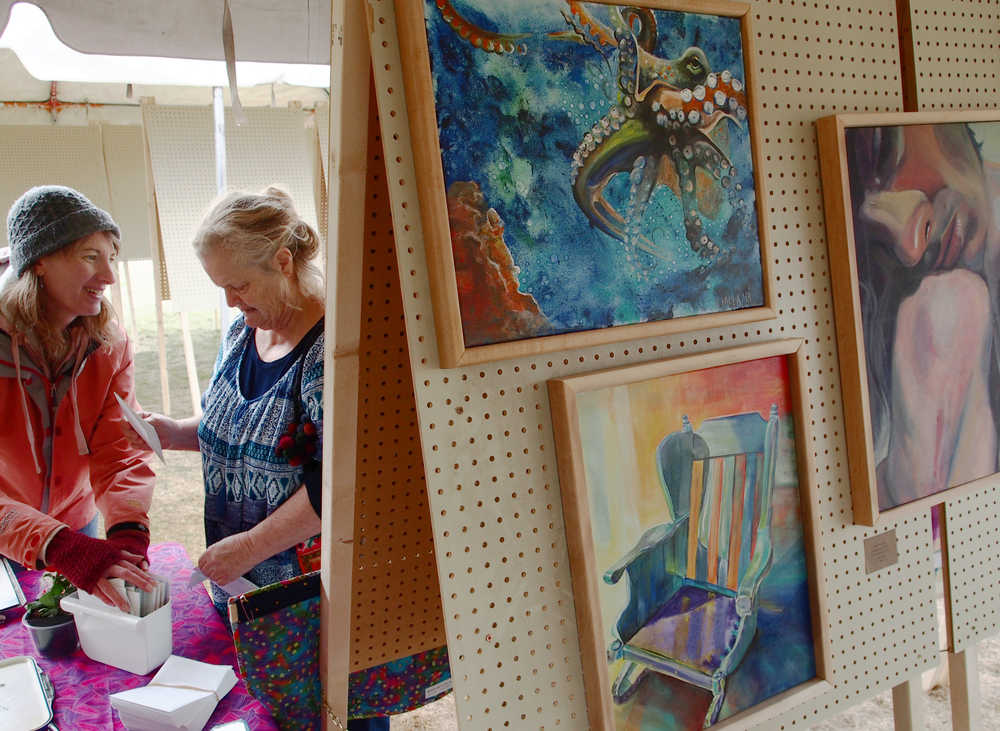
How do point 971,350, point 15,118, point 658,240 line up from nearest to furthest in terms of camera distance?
point 658,240 < point 971,350 < point 15,118

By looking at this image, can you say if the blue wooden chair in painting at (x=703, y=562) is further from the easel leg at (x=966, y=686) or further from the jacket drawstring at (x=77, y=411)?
the jacket drawstring at (x=77, y=411)

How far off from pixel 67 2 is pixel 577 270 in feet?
6.63

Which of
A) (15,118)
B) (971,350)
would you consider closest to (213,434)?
(971,350)

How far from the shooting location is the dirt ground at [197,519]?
106 inches

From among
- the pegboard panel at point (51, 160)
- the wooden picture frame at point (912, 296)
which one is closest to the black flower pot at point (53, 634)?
the wooden picture frame at point (912, 296)

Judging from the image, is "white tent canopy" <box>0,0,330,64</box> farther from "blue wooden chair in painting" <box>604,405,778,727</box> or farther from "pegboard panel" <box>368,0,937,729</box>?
"blue wooden chair in painting" <box>604,405,778,727</box>

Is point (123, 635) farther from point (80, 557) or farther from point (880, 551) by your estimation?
point (880, 551)

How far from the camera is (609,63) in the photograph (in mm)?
1040

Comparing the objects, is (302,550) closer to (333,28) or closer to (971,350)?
(333,28)

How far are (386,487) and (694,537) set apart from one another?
1.68ft

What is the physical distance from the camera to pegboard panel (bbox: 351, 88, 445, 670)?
1125 mm

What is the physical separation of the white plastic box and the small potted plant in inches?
1.3

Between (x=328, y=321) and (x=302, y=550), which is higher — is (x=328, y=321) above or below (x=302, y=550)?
above

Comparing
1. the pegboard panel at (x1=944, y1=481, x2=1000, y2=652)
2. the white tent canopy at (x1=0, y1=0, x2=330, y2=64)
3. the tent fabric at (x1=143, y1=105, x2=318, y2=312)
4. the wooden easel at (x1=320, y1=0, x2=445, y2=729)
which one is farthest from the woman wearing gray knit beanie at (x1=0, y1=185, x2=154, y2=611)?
the tent fabric at (x1=143, y1=105, x2=318, y2=312)
